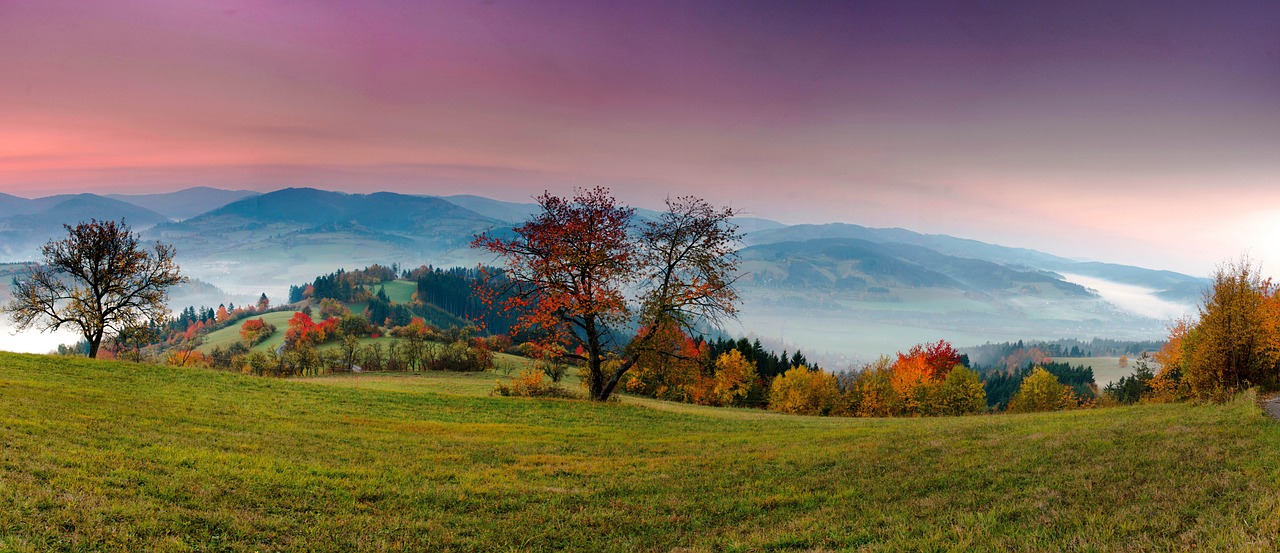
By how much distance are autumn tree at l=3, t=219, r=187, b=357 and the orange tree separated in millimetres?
31613

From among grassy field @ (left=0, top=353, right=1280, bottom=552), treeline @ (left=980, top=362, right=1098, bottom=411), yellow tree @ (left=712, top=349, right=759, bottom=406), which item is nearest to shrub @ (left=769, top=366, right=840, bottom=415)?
yellow tree @ (left=712, top=349, right=759, bottom=406)

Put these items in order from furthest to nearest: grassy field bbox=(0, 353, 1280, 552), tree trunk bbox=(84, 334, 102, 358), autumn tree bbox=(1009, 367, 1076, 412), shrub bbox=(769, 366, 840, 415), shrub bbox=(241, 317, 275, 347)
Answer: shrub bbox=(241, 317, 275, 347) → shrub bbox=(769, 366, 840, 415) → autumn tree bbox=(1009, 367, 1076, 412) → tree trunk bbox=(84, 334, 102, 358) → grassy field bbox=(0, 353, 1280, 552)

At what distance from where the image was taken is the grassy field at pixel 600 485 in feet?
25.3

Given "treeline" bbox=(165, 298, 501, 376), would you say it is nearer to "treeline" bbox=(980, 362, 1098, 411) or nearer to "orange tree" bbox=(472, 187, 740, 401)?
"orange tree" bbox=(472, 187, 740, 401)

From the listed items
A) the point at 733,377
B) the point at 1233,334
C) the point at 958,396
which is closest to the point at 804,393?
the point at 733,377

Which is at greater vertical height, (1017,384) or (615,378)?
(615,378)

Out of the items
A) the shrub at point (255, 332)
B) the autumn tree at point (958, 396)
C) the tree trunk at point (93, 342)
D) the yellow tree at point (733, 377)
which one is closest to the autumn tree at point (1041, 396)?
the autumn tree at point (958, 396)

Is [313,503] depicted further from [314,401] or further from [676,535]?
[314,401]

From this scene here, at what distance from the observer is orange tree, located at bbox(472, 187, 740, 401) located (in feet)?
91.3

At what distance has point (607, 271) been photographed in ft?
93.8

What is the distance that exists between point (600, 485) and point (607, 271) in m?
17.4

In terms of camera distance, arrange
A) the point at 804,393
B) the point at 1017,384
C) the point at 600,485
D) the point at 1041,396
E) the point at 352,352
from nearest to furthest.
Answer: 1. the point at 600,485
2. the point at 1041,396
3. the point at 804,393
4. the point at 352,352
5. the point at 1017,384

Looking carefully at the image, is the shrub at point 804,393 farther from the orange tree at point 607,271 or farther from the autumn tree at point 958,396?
the orange tree at point 607,271

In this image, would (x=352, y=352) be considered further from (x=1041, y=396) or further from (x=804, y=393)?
(x=1041, y=396)
